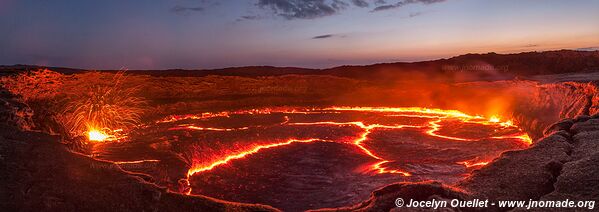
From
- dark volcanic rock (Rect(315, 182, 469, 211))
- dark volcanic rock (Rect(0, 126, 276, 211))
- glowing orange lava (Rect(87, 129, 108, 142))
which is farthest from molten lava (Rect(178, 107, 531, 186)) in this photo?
dark volcanic rock (Rect(315, 182, 469, 211))

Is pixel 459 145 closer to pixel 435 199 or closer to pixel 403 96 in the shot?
pixel 435 199

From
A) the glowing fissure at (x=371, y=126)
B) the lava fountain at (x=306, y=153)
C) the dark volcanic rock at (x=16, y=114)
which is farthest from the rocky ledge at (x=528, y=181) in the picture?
the dark volcanic rock at (x=16, y=114)

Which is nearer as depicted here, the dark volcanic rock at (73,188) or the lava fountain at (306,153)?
the dark volcanic rock at (73,188)

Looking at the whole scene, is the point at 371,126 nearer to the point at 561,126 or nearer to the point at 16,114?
the point at 561,126

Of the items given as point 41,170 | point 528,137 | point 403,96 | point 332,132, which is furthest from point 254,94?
point 41,170

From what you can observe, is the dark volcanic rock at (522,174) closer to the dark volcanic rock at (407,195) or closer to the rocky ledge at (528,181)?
the rocky ledge at (528,181)

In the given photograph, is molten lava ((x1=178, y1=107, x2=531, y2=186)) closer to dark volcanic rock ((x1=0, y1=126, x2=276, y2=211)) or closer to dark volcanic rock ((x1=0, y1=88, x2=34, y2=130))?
dark volcanic rock ((x1=0, y1=88, x2=34, y2=130))
